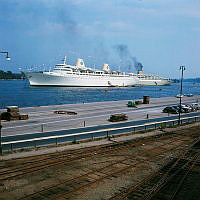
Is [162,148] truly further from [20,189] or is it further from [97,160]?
[20,189]

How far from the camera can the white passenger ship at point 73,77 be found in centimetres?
11812

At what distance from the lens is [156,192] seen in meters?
10.8

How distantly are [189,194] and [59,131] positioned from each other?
1517 centimetres

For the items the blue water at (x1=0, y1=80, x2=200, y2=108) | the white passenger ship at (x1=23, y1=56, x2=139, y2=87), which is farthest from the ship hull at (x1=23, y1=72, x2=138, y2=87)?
the blue water at (x1=0, y1=80, x2=200, y2=108)

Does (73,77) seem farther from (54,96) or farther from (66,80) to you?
(54,96)

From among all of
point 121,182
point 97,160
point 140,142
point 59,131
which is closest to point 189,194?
point 121,182

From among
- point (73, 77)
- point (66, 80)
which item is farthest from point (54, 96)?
point (73, 77)

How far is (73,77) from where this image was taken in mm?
121125

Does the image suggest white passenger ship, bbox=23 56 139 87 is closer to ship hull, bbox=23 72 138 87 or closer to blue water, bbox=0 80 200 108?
ship hull, bbox=23 72 138 87

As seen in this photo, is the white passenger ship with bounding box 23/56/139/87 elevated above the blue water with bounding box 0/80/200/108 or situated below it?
above

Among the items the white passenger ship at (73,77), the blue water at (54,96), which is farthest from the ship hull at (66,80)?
the blue water at (54,96)

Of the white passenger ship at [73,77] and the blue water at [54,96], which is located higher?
the white passenger ship at [73,77]

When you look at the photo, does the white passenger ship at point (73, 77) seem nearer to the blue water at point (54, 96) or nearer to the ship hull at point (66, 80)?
the ship hull at point (66, 80)

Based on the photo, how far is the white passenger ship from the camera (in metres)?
118
